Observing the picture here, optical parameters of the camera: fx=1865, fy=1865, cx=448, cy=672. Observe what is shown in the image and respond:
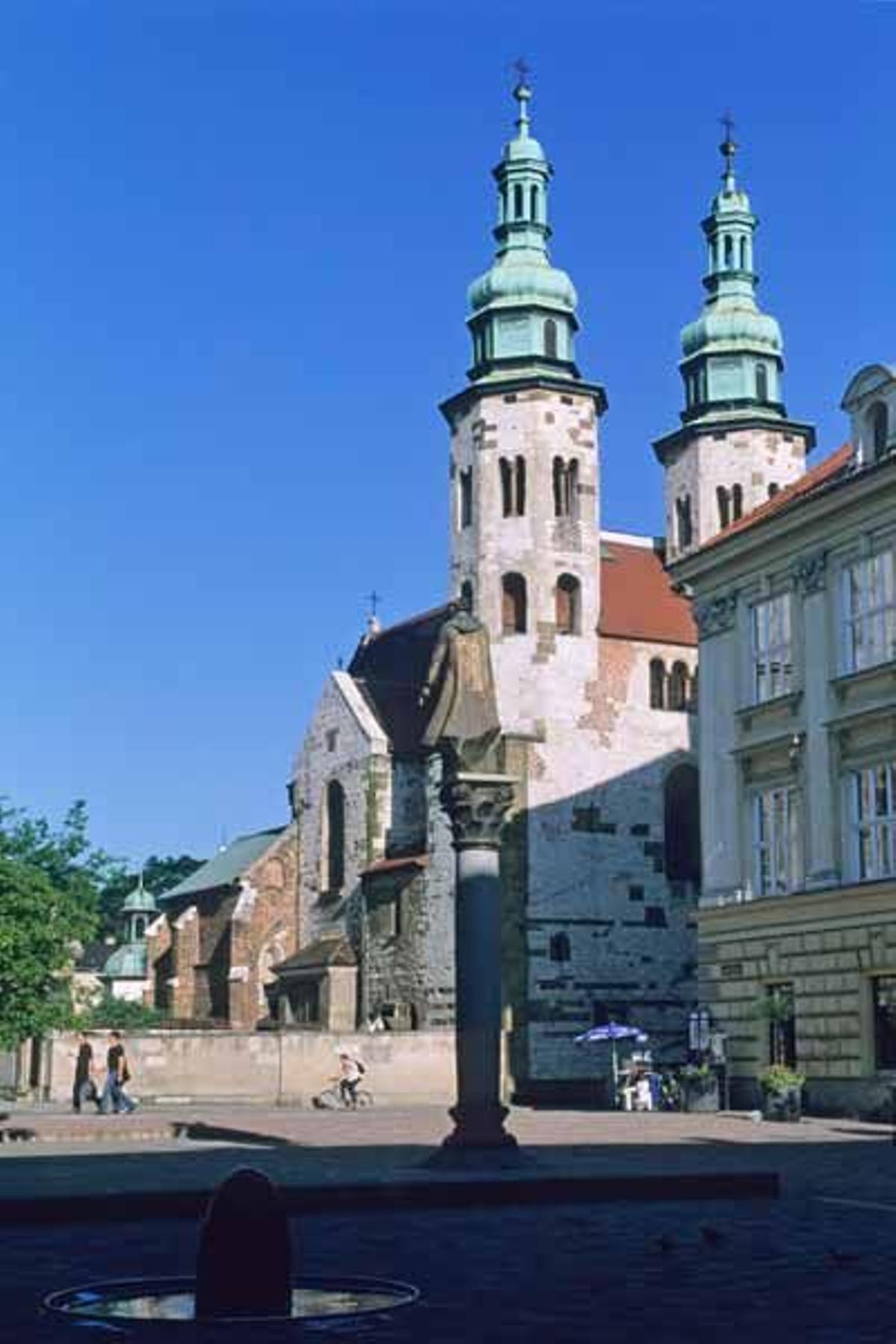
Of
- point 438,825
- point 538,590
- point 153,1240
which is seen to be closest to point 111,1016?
point 438,825

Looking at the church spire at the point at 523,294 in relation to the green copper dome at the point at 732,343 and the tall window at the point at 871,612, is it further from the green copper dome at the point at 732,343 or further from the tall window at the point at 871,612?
the tall window at the point at 871,612

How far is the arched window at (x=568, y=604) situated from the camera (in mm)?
57188

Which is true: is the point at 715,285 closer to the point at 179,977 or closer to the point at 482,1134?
the point at 179,977

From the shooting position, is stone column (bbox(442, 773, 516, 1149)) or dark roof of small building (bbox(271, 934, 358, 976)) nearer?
stone column (bbox(442, 773, 516, 1149))

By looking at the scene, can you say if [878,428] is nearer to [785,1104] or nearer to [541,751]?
[785,1104]

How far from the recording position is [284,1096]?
47.5m

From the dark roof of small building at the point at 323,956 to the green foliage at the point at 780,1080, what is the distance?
28513 millimetres

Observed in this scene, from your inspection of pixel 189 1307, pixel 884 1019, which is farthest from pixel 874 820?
pixel 189 1307

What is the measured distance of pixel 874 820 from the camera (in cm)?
3378

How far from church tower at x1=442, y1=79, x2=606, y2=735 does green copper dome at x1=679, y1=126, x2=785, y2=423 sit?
7016 millimetres

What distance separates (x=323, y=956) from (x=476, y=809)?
4101 centimetres

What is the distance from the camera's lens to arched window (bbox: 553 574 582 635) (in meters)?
57.2

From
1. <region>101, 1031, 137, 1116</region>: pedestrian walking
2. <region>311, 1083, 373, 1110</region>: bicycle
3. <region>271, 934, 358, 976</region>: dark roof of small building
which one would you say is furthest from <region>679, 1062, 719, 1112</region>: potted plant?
<region>271, 934, 358, 976</region>: dark roof of small building

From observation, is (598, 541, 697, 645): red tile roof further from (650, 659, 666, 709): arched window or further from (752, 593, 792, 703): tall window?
(752, 593, 792, 703): tall window
